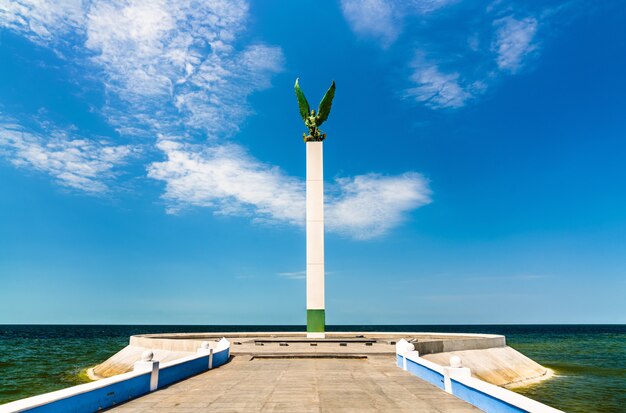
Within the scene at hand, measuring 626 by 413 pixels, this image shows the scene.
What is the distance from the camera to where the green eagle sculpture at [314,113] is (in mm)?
36844

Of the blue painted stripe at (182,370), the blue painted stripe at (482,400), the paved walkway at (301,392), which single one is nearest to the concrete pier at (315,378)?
the paved walkway at (301,392)

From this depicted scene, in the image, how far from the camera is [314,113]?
37.5 metres

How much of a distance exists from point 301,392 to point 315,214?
21.5 meters

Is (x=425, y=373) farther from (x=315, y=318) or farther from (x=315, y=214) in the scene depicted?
(x=315, y=214)

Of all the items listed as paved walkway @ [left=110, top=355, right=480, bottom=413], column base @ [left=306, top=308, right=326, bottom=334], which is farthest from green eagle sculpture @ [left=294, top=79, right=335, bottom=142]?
paved walkway @ [left=110, top=355, right=480, bottom=413]

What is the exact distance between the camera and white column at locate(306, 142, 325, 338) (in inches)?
1364

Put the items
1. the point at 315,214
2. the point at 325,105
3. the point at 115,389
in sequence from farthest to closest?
the point at 325,105
the point at 315,214
the point at 115,389

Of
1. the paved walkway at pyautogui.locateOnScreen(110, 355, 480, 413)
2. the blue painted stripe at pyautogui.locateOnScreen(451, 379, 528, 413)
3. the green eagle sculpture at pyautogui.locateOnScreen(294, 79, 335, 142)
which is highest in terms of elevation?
the green eagle sculpture at pyautogui.locateOnScreen(294, 79, 335, 142)

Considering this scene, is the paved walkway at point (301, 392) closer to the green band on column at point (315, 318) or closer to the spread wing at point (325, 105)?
the green band on column at point (315, 318)

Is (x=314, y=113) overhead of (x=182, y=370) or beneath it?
overhead

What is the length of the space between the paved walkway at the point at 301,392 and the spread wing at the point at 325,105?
846 inches

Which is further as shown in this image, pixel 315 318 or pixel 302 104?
pixel 302 104

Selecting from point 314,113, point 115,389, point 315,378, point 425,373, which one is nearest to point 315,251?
point 314,113

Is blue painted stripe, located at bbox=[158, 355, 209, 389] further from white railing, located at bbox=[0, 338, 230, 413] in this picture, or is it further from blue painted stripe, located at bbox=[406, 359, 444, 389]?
blue painted stripe, located at bbox=[406, 359, 444, 389]
